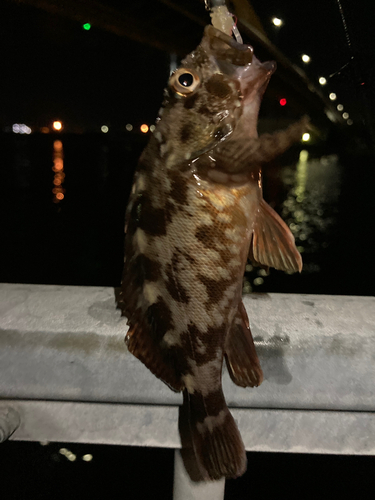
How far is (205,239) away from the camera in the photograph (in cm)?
177

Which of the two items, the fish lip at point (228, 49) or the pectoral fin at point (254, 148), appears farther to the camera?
the fish lip at point (228, 49)

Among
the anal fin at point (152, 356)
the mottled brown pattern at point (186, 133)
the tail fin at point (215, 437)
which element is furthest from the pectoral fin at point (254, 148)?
the tail fin at point (215, 437)

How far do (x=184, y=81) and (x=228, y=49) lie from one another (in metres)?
0.31

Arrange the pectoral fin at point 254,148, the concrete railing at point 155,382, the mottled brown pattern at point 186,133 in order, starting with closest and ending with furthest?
1. the concrete railing at point 155,382
2. the pectoral fin at point 254,148
3. the mottled brown pattern at point 186,133

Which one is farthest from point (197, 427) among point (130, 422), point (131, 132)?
point (131, 132)

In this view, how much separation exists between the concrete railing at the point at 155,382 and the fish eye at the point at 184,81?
1.27 metres

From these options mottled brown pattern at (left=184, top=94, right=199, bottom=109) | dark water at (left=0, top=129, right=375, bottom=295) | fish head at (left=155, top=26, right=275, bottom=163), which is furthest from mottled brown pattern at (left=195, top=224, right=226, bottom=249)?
dark water at (left=0, top=129, right=375, bottom=295)

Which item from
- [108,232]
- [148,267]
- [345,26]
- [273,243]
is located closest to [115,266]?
[108,232]

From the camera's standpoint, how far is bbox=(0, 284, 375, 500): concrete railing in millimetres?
1638

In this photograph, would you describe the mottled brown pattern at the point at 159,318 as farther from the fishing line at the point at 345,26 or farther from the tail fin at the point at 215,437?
the fishing line at the point at 345,26

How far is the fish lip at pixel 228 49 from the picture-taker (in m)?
1.91

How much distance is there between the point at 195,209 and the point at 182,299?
1.59 ft

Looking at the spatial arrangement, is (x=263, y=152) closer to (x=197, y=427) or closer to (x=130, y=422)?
(x=197, y=427)

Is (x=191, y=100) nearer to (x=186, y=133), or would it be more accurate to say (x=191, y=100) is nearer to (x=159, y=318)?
(x=186, y=133)
